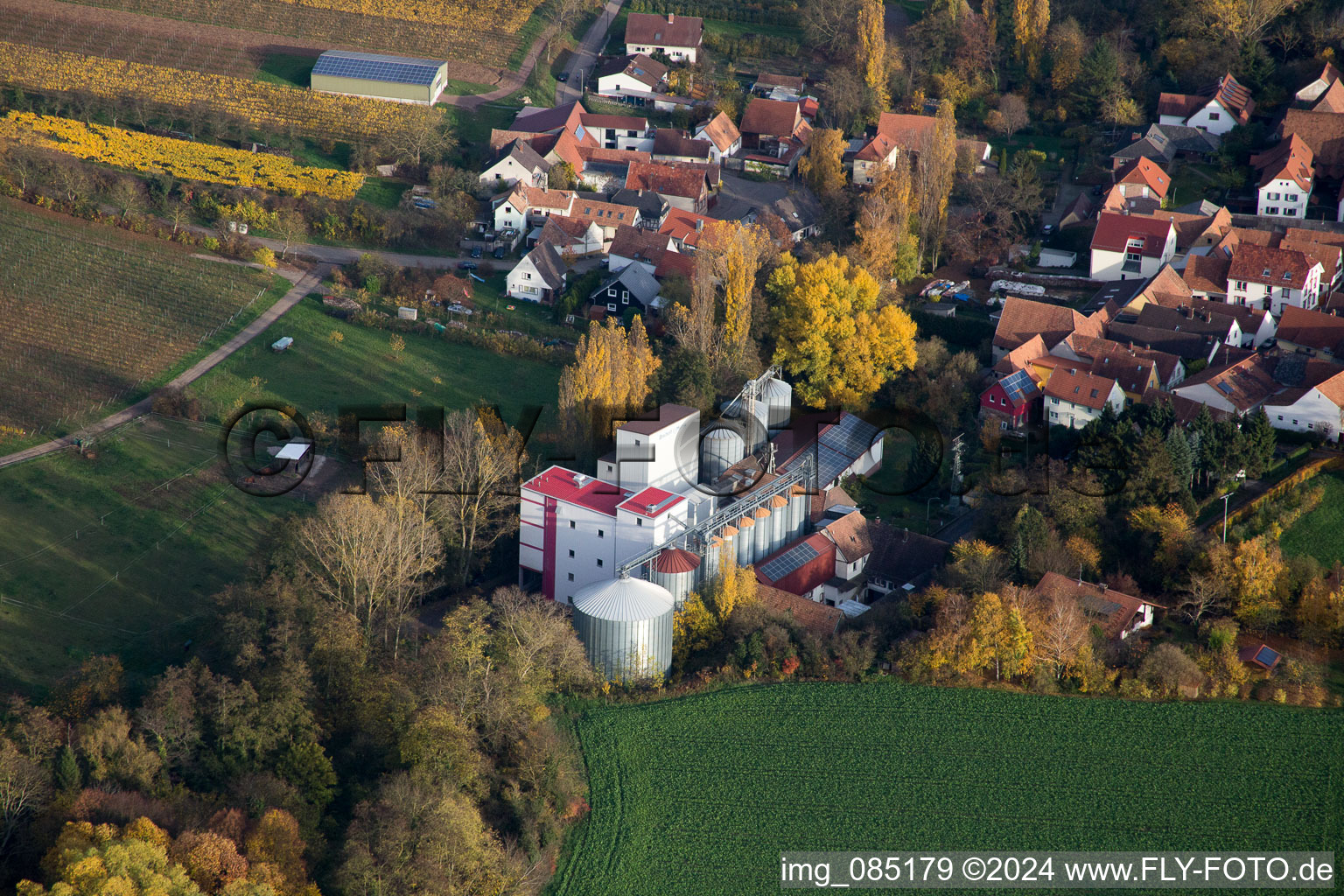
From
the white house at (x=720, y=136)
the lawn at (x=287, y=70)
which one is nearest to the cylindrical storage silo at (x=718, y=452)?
the white house at (x=720, y=136)

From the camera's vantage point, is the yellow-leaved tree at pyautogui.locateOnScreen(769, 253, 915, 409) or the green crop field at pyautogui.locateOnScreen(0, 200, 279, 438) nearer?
the green crop field at pyautogui.locateOnScreen(0, 200, 279, 438)

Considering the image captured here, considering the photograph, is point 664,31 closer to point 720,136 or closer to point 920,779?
point 720,136

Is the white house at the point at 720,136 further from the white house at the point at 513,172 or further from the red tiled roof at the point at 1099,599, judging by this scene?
the red tiled roof at the point at 1099,599

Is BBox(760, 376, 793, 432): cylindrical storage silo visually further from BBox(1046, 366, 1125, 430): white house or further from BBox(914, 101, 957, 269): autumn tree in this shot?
BBox(914, 101, 957, 269): autumn tree

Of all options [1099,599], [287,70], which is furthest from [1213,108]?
[287,70]

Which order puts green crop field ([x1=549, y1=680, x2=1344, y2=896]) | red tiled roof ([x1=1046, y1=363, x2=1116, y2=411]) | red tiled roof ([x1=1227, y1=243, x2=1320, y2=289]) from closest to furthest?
green crop field ([x1=549, y1=680, x2=1344, y2=896]) → red tiled roof ([x1=1046, y1=363, x2=1116, y2=411]) → red tiled roof ([x1=1227, y1=243, x2=1320, y2=289])

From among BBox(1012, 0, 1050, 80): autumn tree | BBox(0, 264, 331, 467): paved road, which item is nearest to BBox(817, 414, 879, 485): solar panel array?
BBox(0, 264, 331, 467): paved road
